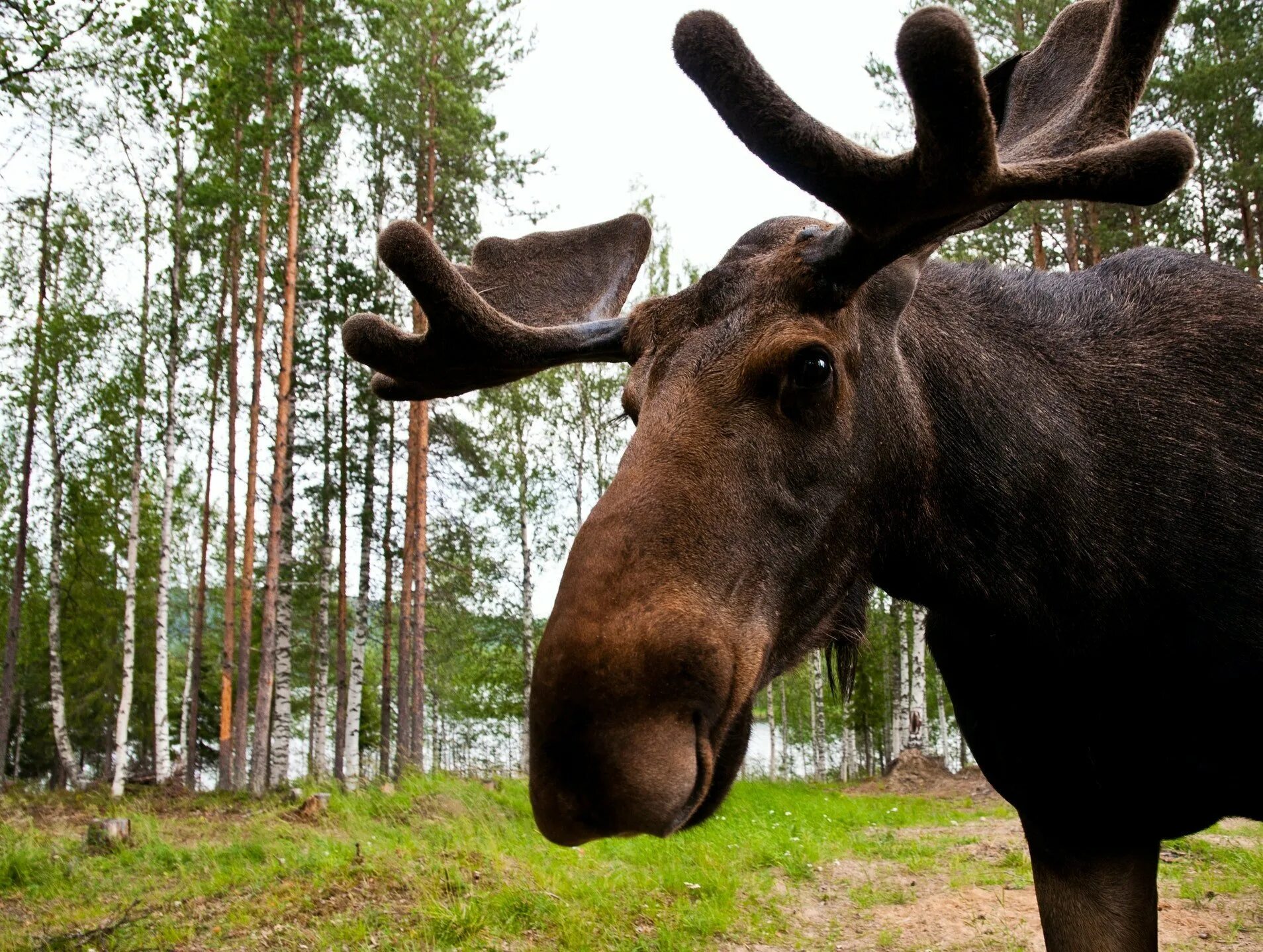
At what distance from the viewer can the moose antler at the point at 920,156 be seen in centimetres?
169

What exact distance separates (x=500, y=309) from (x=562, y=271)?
0.31 m

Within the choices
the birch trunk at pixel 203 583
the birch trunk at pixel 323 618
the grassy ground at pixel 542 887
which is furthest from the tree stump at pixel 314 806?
the birch trunk at pixel 203 583

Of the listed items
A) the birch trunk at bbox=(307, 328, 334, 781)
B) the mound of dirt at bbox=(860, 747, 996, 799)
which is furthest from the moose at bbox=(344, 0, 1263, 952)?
the birch trunk at bbox=(307, 328, 334, 781)

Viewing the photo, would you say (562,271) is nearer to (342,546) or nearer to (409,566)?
(409,566)

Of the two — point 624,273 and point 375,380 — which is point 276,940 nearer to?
point 375,380

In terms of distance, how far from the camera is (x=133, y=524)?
16953 mm

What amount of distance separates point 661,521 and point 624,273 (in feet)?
6.11

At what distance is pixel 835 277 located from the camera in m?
1.99

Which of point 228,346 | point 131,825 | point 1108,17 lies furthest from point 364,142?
point 1108,17

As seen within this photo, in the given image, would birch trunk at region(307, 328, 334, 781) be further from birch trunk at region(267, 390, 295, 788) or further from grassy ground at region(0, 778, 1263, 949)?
grassy ground at region(0, 778, 1263, 949)

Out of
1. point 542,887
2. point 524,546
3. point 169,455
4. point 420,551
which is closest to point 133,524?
point 169,455

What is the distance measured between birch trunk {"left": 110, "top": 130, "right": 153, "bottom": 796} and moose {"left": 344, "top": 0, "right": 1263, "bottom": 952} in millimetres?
16516

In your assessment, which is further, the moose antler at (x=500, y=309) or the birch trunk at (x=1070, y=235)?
the birch trunk at (x=1070, y=235)

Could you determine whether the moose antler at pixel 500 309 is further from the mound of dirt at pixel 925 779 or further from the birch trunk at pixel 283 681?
the mound of dirt at pixel 925 779
